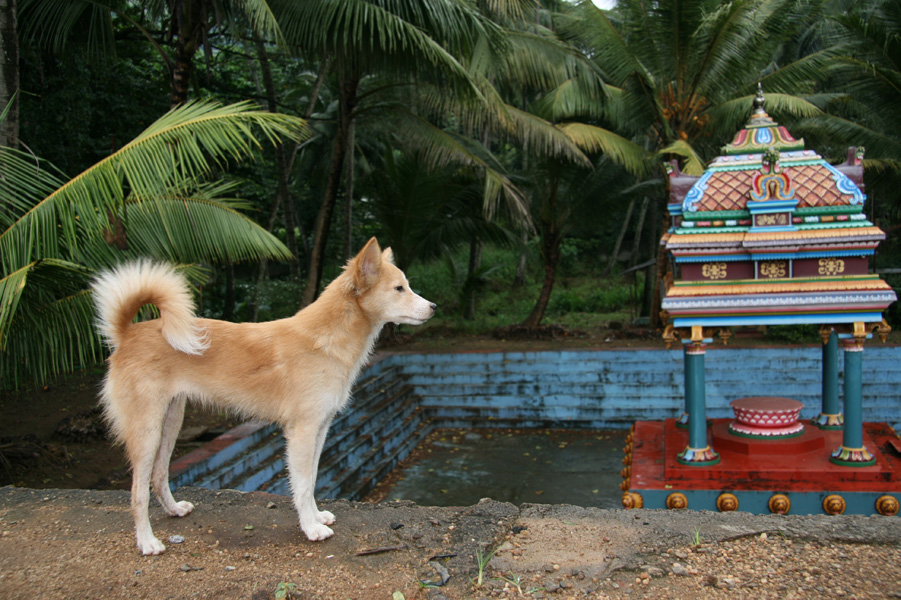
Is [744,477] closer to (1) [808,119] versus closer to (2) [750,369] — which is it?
(2) [750,369]

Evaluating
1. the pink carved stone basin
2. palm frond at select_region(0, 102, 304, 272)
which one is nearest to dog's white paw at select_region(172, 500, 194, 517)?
palm frond at select_region(0, 102, 304, 272)

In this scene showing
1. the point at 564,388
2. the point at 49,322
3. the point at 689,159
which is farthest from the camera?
the point at 564,388

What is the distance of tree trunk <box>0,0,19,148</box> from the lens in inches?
241

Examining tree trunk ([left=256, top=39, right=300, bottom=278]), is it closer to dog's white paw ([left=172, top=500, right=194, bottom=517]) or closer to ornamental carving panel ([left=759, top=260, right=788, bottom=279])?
ornamental carving panel ([left=759, top=260, right=788, bottom=279])

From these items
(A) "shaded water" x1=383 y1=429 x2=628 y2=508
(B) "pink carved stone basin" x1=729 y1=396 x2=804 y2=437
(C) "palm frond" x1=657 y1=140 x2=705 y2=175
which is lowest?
(A) "shaded water" x1=383 y1=429 x2=628 y2=508

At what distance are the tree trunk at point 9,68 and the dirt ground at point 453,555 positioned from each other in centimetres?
371

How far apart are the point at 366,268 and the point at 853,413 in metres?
5.39

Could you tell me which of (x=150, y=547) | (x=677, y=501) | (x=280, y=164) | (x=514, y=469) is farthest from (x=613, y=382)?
(x=150, y=547)

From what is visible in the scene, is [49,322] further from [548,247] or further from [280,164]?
[548,247]

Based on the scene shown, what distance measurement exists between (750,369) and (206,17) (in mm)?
9614

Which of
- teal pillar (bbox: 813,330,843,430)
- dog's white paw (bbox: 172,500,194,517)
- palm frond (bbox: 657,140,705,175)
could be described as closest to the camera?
dog's white paw (bbox: 172,500,194,517)

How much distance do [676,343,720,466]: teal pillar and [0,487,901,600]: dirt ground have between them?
2769 mm

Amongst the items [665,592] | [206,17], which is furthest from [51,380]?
[665,592]

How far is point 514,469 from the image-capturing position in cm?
967
